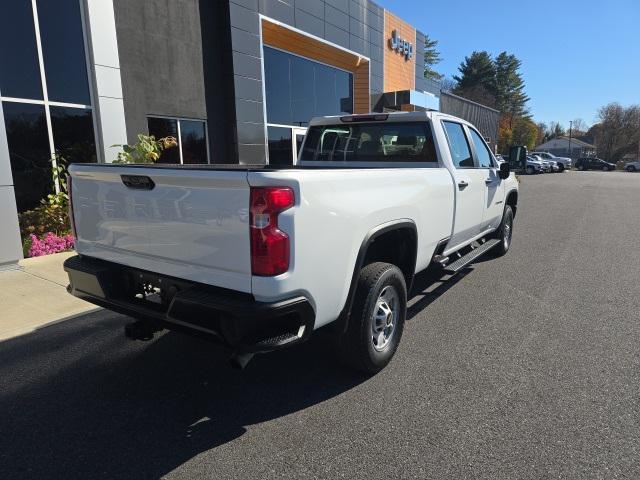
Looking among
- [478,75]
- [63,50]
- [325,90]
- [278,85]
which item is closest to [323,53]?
[325,90]

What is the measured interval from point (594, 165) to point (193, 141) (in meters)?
60.5

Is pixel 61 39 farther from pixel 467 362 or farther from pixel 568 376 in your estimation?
pixel 568 376

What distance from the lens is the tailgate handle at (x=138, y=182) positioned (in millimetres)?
2805

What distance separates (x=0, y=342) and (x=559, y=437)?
4543 mm

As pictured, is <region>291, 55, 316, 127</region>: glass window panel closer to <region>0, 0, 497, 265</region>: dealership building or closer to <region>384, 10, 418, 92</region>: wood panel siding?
<region>0, 0, 497, 265</region>: dealership building

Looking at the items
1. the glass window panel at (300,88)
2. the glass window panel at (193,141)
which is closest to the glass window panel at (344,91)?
the glass window panel at (300,88)

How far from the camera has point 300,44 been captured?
14547mm

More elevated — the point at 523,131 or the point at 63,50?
the point at 523,131

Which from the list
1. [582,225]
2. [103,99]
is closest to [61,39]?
[103,99]

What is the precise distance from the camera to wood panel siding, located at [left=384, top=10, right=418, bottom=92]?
1930 centimetres

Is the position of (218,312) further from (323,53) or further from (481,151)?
(323,53)

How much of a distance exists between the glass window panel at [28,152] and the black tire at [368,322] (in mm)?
7224

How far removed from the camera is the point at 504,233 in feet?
23.5

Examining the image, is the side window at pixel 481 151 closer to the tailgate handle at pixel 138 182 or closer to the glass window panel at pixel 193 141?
the tailgate handle at pixel 138 182
